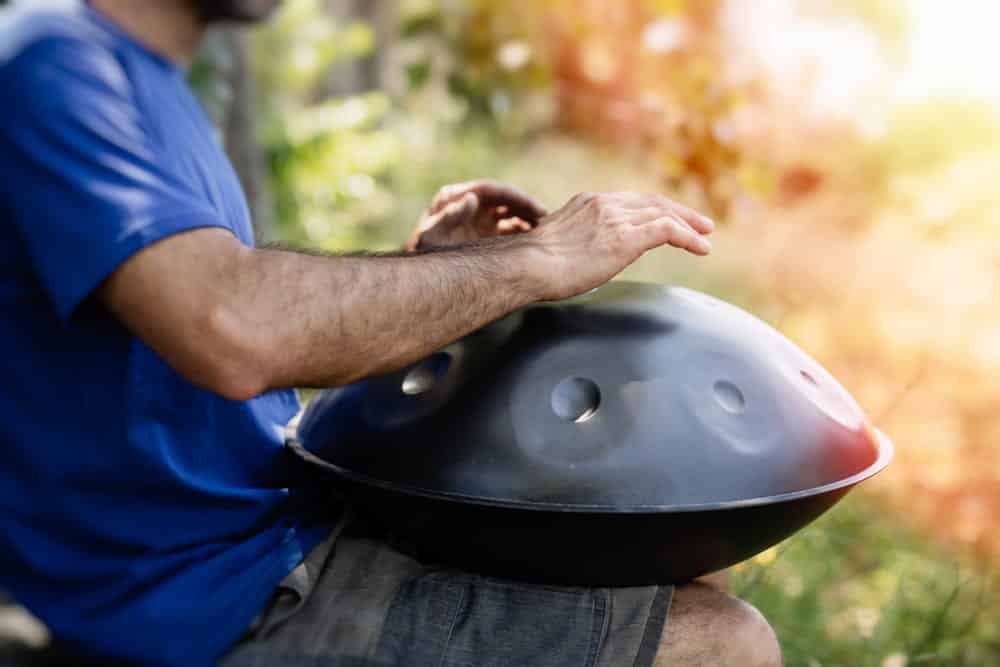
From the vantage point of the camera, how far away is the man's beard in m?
1.66

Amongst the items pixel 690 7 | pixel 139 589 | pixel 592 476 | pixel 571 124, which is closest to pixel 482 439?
pixel 592 476

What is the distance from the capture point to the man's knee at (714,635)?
163cm

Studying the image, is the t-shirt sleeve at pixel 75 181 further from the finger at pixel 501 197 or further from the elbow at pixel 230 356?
the finger at pixel 501 197

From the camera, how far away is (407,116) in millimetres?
9453

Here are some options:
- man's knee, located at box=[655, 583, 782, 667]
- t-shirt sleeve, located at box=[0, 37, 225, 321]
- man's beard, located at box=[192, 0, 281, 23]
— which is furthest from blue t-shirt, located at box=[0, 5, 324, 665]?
man's knee, located at box=[655, 583, 782, 667]

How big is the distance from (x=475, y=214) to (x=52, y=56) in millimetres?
955

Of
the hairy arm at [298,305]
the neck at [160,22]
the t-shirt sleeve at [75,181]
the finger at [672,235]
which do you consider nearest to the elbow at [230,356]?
the hairy arm at [298,305]

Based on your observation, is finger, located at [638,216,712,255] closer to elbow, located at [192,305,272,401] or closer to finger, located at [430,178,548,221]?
finger, located at [430,178,548,221]

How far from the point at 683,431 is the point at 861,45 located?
7.04 meters

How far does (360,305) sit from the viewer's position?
5.00 feet

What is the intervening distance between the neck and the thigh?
2.70 ft

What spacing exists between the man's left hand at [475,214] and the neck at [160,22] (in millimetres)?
636

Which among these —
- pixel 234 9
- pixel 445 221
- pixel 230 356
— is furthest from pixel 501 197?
pixel 230 356

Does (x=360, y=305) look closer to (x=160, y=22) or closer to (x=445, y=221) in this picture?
(x=160, y=22)
